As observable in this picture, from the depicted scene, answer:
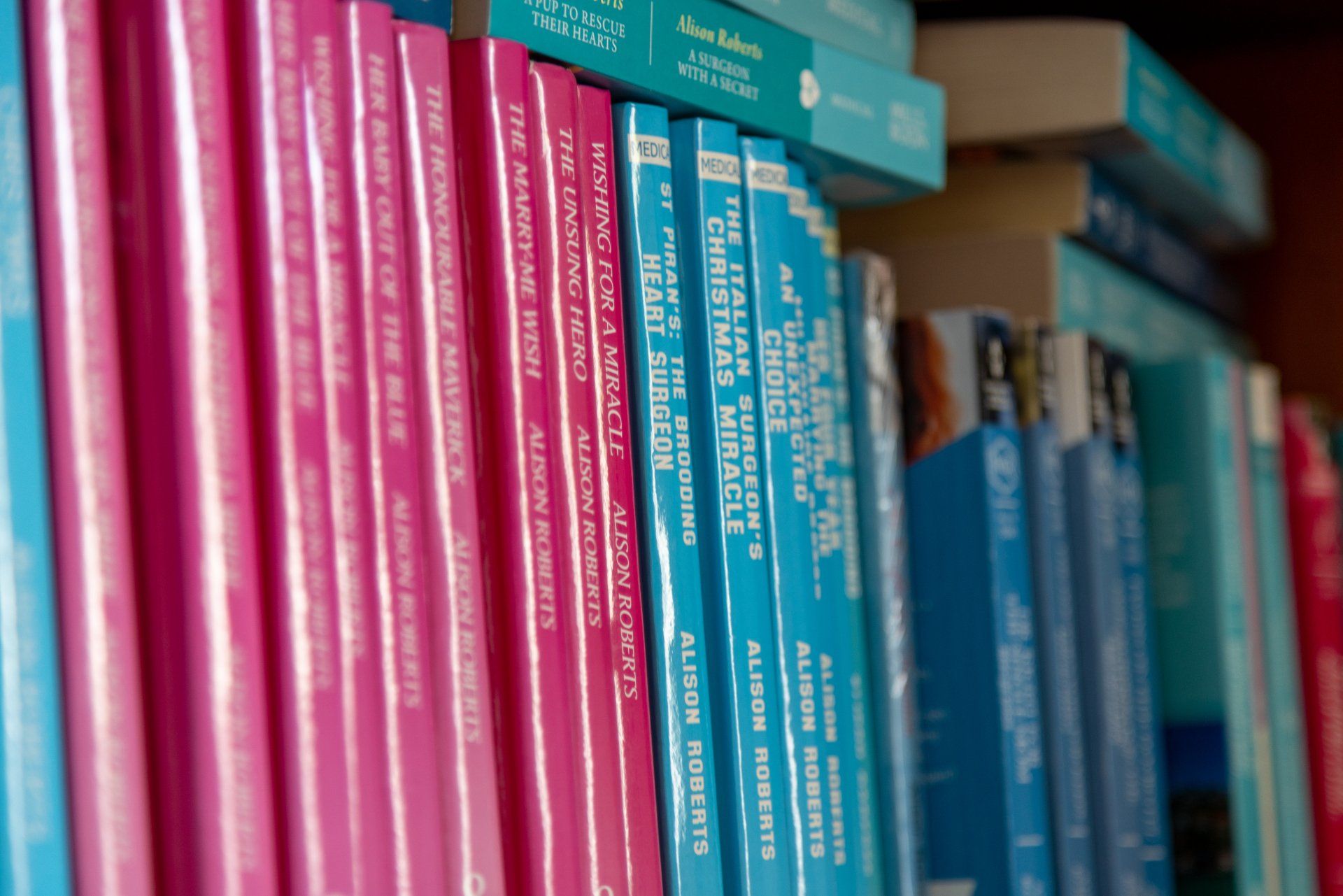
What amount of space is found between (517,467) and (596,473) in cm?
4

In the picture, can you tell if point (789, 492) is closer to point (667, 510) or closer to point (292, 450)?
point (667, 510)

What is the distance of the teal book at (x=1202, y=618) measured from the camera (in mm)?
822

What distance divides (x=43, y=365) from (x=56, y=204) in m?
0.04

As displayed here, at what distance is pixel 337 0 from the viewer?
421 millimetres

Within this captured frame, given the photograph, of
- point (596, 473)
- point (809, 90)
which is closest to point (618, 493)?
point (596, 473)

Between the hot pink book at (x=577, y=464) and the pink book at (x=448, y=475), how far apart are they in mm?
35

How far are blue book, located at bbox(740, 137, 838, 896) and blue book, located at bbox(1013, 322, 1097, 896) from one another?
18 centimetres

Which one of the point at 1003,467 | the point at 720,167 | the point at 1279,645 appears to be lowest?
the point at 1279,645

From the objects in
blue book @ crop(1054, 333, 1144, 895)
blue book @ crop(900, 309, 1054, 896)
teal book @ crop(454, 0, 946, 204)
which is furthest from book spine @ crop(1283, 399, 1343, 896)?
teal book @ crop(454, 0, 946, 204)

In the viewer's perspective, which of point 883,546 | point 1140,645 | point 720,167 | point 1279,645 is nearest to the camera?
point 720,167

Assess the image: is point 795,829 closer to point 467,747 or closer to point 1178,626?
point 467,747

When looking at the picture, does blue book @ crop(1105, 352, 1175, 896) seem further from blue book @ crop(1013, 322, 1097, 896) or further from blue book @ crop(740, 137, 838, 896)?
blue book @ crop(740, 137, 838, 896)

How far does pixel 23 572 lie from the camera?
33 centimetres

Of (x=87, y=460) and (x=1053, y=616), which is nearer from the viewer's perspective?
(x=87, y=460)
